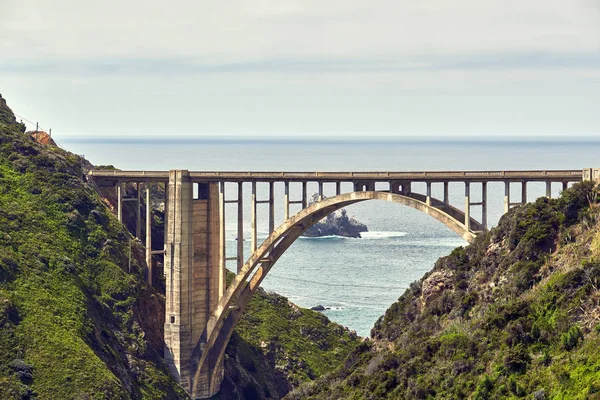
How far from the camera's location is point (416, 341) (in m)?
53.8

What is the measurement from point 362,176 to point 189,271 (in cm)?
1479

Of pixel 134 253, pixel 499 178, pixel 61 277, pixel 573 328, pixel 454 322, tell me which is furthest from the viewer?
pixel 134 253

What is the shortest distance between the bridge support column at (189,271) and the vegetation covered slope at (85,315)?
1.68 metres

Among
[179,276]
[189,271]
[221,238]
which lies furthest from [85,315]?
[221,238]

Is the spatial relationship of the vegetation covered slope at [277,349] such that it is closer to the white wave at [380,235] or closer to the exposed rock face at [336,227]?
the white wave at [380,235]

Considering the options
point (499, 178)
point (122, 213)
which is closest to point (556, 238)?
point (499, 178)

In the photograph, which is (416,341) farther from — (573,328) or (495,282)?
(573,328)

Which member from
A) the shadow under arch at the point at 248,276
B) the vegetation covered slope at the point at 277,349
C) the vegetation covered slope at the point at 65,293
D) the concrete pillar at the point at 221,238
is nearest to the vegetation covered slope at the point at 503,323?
the shadow under arch at the point at 248,276

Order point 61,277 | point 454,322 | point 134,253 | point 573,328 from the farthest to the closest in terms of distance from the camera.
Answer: point 134,253
point 61,277
point 454,322
point 573,328

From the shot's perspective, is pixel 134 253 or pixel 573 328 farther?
pixel 134 253

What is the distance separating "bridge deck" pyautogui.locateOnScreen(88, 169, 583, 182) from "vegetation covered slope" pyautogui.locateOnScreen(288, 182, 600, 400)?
3.80 meters

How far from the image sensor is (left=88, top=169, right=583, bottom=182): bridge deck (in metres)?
59.6

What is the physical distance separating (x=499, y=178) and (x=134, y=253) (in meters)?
28.4

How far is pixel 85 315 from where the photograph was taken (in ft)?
232
